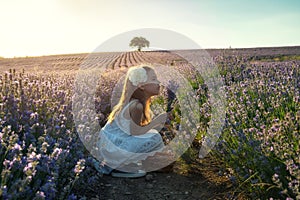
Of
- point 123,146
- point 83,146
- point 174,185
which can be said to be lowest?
point 174,185

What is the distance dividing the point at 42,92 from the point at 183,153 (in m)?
1.38

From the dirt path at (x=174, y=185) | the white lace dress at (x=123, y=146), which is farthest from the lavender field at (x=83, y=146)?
the white lace dress at (x=123, y=146)

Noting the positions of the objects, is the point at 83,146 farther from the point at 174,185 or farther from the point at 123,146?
the point at 174,185

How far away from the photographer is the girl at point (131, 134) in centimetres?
338

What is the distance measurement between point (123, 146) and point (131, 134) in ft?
0.46

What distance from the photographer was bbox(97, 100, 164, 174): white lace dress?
3.39 m

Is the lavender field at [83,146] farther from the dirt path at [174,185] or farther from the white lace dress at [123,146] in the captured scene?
the white lace dress at [123,146]

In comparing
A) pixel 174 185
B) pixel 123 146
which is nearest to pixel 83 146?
pixel 123 146

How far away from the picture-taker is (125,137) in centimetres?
346

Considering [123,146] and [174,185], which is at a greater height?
[123,146]

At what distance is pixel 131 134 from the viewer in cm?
348

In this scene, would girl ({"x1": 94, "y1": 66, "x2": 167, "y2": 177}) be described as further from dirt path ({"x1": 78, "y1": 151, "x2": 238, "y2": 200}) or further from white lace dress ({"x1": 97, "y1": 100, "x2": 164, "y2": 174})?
dirt path ({"x1": 78, "y1": 151, "x2": 238, "y2": 200})

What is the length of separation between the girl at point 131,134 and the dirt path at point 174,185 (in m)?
0.15

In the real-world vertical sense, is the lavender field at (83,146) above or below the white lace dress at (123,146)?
above
